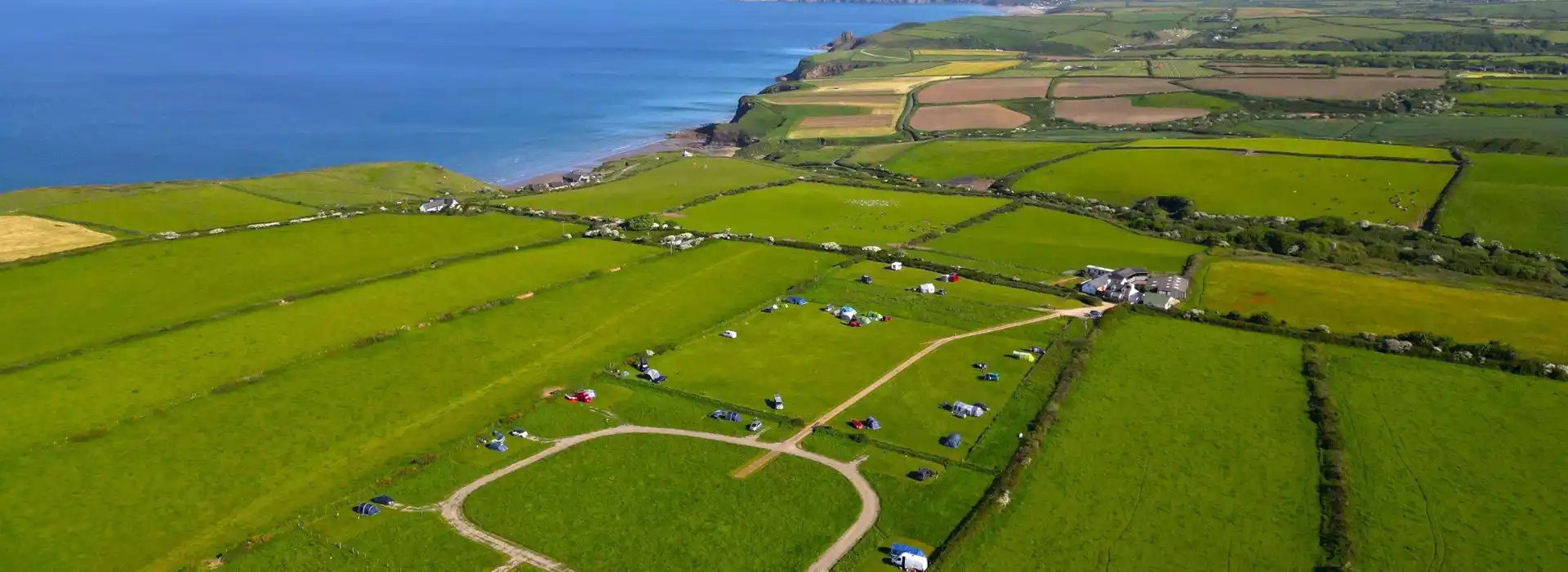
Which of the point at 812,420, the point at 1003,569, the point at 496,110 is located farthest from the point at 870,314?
the point at 496,110

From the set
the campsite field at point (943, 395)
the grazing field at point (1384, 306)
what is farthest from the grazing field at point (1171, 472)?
the grazing field at point (1384, 306)

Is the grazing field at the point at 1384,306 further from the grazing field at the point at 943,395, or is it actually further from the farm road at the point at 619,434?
the farm road at the point at 619,434

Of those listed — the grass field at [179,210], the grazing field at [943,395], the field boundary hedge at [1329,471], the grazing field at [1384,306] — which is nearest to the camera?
the field boundary hedge at [1329,471]

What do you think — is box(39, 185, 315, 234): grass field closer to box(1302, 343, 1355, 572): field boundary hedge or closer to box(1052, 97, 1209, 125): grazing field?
box(1302, 343, 1355, 572): field boundary hedge

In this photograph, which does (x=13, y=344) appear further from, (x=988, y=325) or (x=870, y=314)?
(x=988, y=325)

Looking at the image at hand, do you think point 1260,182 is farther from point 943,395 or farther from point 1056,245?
point 943,395

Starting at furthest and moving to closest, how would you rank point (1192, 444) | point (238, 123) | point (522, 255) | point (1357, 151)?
point (238, 123) < point (1357, 151) < point (522, 255) < point (1192, 444)
